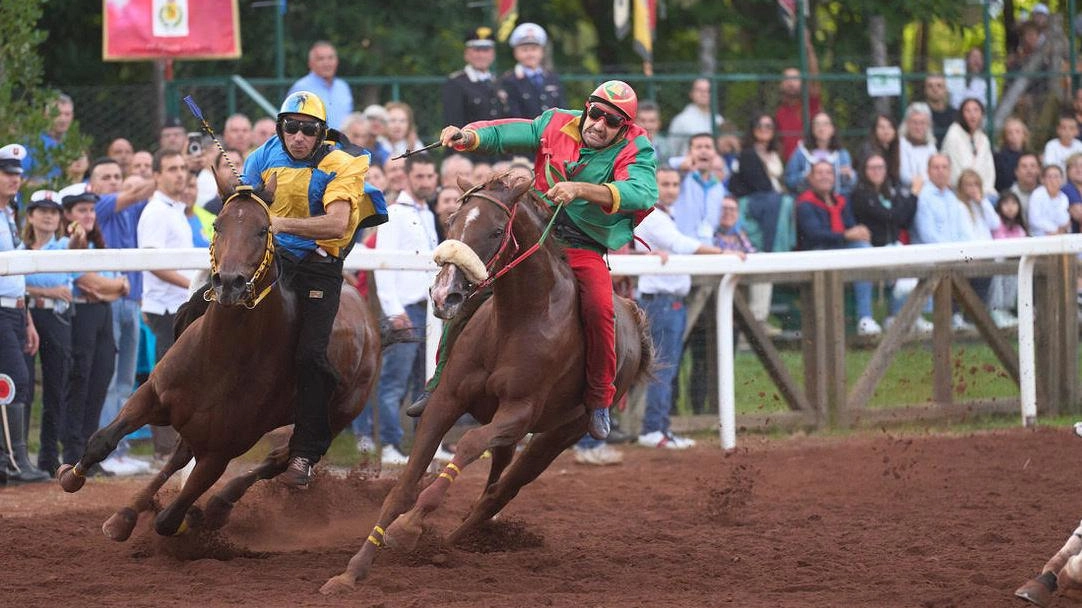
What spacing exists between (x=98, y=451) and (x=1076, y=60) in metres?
15.9

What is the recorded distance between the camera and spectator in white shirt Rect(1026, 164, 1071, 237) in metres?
15.9

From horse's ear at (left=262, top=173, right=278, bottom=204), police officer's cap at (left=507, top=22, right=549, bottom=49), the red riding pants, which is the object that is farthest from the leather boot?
police officer's cap at (left=507, top=22, right=549, bottom=49)

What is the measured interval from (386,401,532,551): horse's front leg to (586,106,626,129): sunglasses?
4.95 feet

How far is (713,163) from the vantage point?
1424cm

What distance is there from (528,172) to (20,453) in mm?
3996

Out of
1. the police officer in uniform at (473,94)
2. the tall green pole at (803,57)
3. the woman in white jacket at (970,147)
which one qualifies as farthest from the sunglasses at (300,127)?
the woman in white jacket at (970,147)

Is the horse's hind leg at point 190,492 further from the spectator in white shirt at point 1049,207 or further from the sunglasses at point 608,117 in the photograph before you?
the spectator in white shirt at point 1049,207

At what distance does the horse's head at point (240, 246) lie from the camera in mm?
7238

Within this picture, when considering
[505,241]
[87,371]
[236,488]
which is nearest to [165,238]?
[87,371]

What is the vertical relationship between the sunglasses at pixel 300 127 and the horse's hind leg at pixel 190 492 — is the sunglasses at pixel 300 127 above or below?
above

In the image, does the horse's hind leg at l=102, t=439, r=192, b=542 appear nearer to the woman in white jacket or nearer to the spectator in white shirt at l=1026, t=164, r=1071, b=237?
the spectator in white shirt at l=1026, t=164, r=1071, b=237

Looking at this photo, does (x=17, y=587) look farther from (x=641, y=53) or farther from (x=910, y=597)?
(x=641, y=53)

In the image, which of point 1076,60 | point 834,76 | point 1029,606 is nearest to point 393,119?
point 834,76

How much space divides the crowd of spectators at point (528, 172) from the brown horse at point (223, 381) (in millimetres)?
683
